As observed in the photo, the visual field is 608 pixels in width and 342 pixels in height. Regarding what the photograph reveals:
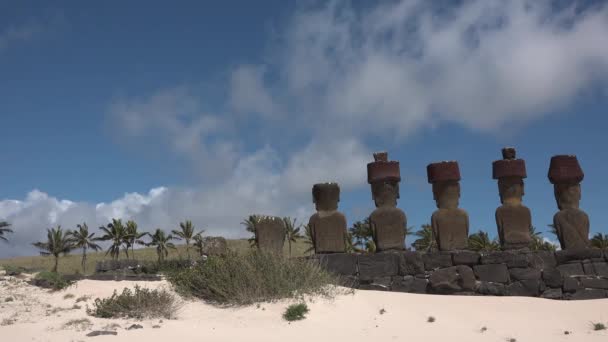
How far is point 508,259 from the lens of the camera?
1283 cm

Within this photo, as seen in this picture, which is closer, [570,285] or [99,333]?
[99,333]

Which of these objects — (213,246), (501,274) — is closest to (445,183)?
(501,274)

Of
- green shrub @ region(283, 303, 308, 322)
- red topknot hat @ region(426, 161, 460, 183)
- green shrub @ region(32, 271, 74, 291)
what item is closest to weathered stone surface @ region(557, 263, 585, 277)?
red topknot hat @ region(426, 161, 460, 183)

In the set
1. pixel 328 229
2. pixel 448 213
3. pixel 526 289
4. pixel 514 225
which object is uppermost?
pixel 448 213

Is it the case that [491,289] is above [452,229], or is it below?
below

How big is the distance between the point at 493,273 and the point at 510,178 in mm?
2365

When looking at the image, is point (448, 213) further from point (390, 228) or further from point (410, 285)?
point (410, 285)

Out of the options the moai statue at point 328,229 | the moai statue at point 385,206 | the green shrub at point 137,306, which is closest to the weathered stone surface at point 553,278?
the moai statue at point 385,206

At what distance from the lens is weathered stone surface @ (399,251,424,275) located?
13.1 metres

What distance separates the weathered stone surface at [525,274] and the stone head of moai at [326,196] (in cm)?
434

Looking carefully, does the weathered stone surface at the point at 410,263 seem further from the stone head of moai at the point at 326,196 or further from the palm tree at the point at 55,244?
the palm tree at the point at 55,244

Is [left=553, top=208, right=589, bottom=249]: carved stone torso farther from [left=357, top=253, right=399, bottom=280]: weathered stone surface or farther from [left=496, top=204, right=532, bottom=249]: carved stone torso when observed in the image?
[left=357, top=253, right=399, bottom=280]: weathered stone surface

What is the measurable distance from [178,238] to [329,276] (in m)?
43.7

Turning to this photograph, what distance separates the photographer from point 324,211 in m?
14.0
